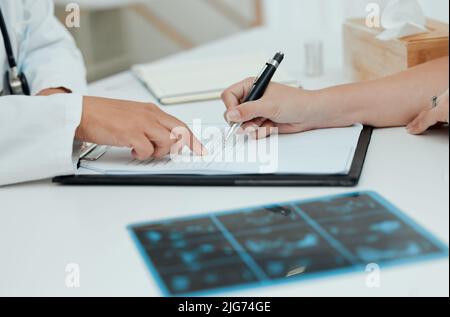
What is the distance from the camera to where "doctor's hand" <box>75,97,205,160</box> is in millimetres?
730

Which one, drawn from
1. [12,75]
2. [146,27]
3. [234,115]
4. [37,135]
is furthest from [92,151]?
[146,27]

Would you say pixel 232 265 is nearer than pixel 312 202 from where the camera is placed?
Yes

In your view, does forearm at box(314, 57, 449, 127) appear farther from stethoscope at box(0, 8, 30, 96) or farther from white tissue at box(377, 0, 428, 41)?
stethoscope at box(0, 8, 30, 96)

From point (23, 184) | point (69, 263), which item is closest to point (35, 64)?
point (23, 184)

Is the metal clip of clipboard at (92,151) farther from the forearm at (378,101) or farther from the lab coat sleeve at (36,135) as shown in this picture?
the forearm at (378,101)

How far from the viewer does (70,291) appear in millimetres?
487

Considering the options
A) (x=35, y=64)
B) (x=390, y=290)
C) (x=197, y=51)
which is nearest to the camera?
(x=390, y=290)

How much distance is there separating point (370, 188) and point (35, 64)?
687 mm

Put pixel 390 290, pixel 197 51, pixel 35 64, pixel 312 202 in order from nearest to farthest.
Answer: pixel 390 290 < pixel 312 202 < pixel 35 64 < pixel 197 51

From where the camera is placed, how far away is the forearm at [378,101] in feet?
2.58

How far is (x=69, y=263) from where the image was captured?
1.75ft

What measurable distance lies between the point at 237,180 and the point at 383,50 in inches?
16.5

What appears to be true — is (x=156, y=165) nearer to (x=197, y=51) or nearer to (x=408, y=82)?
(x=408, y=82)

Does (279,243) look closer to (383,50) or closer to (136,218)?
(136,218)
